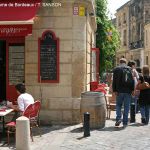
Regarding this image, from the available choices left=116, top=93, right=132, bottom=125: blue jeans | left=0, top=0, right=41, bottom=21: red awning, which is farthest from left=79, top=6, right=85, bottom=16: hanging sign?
left=116, top=93, right=132, bottom=125: blue jeans

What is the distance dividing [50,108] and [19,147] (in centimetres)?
398

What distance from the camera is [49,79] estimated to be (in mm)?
13039

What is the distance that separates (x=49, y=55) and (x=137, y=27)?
163 feet

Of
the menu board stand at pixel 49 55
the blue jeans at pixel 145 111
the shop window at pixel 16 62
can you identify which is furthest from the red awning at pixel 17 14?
the blue jeans at pixel 145 111

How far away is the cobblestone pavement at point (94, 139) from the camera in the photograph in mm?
9930

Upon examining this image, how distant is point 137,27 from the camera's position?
61688mm

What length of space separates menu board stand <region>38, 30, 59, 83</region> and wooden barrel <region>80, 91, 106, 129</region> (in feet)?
4.04

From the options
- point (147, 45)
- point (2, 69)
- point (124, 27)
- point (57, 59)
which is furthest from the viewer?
point (124, 27)

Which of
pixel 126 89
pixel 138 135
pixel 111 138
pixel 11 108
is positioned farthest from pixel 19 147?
pixel 126 89

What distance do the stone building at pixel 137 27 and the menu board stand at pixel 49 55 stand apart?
4534 centimetres

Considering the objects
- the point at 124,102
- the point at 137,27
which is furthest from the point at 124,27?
the point at 124,102

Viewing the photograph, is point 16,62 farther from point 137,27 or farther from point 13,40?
point 137,27

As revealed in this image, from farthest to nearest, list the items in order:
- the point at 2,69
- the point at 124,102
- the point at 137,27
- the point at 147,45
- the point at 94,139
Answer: the point at 137,27 < the point at 147,45 < the point at 2,69 < the point at 124,102 < the point at 94,139

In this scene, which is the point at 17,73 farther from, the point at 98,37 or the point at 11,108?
the point at 98,37
